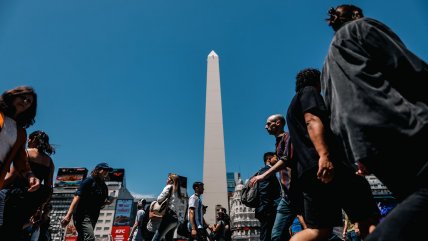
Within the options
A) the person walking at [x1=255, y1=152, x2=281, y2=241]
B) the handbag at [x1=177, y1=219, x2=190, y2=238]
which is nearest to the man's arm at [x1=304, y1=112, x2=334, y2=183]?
the person walking at [x1=255, y1=152, x2=281, y2=241]

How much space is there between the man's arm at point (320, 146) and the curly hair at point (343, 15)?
20.4 inches

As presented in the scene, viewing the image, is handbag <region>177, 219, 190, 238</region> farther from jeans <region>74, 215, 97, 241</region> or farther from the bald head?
the bald head

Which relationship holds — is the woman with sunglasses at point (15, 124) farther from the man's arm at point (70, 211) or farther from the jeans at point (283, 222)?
the jeans at point (283, 222)

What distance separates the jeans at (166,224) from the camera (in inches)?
150

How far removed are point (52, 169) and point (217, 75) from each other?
1876cm

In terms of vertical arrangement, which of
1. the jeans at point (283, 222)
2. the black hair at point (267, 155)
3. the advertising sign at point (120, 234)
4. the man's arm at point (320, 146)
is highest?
the advertising sign at point (120, 234)

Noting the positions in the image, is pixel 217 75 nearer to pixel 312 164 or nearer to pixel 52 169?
pixel 52 169

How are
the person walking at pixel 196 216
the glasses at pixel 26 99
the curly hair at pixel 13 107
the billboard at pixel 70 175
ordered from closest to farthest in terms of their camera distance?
the curly hair at pixel 13 107 < the glasses at pixel 26 99 < the person walking at pixel 196 216 < the billboard at pixel 70 175

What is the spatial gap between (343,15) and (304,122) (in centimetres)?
65

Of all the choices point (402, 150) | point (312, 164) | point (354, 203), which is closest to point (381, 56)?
point (402, 150)

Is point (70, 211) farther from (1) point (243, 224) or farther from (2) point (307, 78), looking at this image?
(1) point (243, 224)

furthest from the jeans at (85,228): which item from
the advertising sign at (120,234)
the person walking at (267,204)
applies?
the advertising sign at (120,234)

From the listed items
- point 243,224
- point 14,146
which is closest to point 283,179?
point 14,146

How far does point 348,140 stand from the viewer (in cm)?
116
